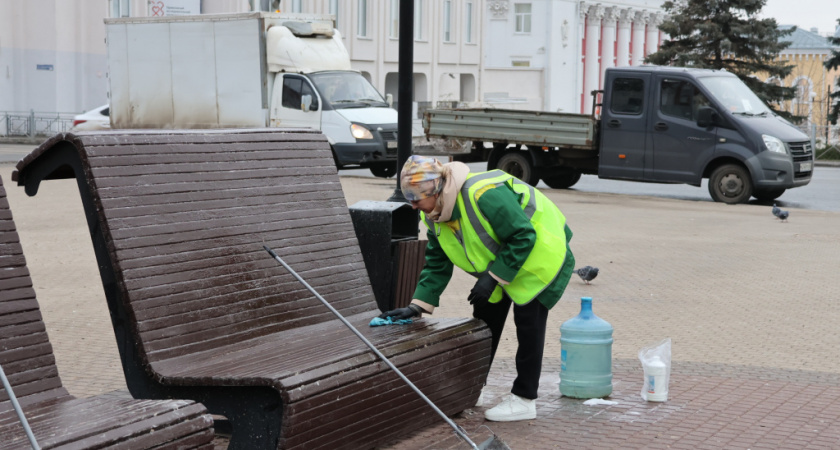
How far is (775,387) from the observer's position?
652cm

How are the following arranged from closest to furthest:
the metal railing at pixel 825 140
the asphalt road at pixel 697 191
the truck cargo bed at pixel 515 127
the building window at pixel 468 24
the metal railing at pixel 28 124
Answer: the truck cargo bed at pixel 515 127, the asphalt road at pixel 697 191, the metal railing at pixel 28 124, the metal railing at pixel 825 140, the building window at pixel 468 24

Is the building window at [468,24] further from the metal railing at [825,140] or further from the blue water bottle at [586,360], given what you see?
the blue water bottle at [586,360]

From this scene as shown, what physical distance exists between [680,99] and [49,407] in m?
16.6

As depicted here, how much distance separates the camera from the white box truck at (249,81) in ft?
72.9

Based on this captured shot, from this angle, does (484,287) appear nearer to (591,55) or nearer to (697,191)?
(697,191)

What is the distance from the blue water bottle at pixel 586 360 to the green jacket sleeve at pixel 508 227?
44.5 inches

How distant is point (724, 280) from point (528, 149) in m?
10.5

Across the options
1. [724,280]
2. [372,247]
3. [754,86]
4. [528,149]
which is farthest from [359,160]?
[754,86]

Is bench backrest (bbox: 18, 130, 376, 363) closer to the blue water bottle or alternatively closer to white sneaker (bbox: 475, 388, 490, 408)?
white sneaker (bbox: 475, 388, 490, 408)

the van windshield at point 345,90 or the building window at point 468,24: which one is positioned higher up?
the building window at point 468,24

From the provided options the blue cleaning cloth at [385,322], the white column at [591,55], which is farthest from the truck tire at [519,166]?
the white column at [591,55]

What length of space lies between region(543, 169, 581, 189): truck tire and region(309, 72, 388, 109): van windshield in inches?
150


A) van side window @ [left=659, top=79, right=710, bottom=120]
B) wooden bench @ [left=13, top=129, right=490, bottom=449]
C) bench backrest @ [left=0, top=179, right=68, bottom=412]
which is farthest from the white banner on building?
bench backrest @ [left=0, top=179, right=68, bottom=412]

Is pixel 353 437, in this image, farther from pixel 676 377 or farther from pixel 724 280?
pixel 724 280
